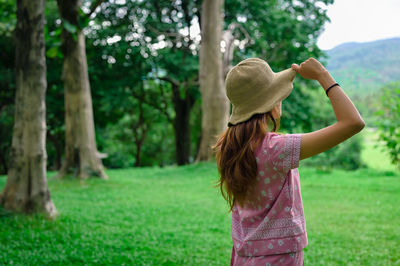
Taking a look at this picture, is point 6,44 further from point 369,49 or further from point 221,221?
point 369,49

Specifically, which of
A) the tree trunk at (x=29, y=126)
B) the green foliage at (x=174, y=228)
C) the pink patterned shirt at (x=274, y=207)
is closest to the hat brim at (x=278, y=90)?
the pink patterned shirt at (x=274, y=207)

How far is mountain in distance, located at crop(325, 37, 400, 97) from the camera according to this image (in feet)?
11.0

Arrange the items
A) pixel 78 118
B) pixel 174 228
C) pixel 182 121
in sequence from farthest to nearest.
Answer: pixel 182 121
pixel 78 118
pixel 174 228

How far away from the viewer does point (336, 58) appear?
3.46 meters

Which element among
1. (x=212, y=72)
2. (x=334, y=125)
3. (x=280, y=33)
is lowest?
(x=334, y=125)

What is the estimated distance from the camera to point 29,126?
5.77m

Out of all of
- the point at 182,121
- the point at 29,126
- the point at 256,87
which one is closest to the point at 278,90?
the point at 256,87

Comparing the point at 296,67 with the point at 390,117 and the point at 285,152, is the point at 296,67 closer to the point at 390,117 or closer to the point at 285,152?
the point at 285,152

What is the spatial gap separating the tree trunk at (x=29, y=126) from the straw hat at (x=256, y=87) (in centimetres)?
449

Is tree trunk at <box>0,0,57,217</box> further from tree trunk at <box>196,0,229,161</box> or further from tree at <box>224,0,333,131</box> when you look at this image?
tree at <box>224,0,333,131</box>

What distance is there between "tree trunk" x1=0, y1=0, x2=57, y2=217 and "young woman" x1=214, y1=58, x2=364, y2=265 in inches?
172

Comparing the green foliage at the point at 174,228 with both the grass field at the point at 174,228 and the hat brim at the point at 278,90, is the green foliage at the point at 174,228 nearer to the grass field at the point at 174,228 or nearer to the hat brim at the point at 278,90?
the grass field at the point at 174,228

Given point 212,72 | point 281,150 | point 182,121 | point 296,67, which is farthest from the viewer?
point 182,121

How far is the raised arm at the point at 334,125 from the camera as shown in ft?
5.66
